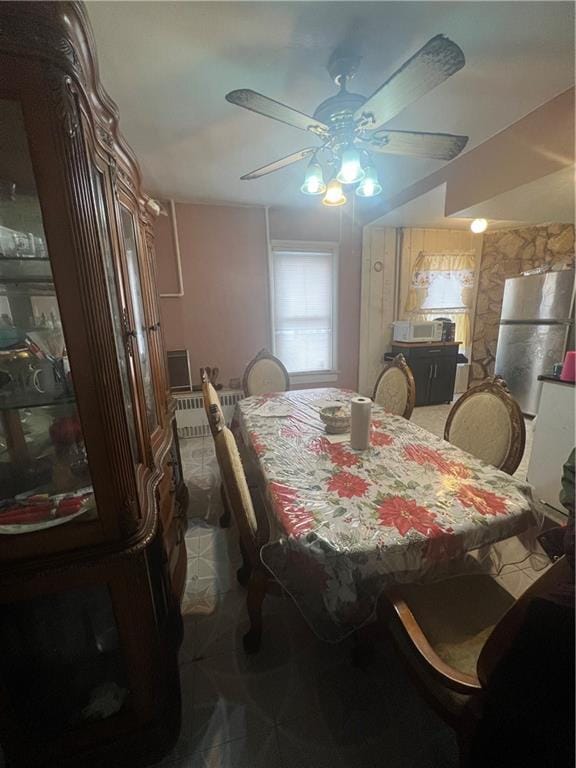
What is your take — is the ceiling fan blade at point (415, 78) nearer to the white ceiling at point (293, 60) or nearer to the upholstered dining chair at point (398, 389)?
the white ceiling at point (293, 60)

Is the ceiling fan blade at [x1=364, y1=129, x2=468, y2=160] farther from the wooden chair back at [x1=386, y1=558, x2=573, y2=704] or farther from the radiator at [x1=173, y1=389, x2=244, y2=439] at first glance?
the radiator at [x1=173, y1=389, x2=244, y2=439]

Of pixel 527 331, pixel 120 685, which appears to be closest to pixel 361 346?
pixel 527 331

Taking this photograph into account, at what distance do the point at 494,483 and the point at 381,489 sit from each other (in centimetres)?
42

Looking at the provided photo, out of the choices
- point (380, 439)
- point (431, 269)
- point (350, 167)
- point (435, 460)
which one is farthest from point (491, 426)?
point (431, 269)

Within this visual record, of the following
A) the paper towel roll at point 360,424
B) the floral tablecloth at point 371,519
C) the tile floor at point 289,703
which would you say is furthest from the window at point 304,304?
the tile floor at point 289,703

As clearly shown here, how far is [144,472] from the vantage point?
1.03 metres

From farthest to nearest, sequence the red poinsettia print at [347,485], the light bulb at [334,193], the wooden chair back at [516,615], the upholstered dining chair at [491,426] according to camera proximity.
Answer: the light bulb at [334,193], the upholstered dining chair at [491,426], the red poinsettia print at [347,485], the wooden chair back at [516,615]

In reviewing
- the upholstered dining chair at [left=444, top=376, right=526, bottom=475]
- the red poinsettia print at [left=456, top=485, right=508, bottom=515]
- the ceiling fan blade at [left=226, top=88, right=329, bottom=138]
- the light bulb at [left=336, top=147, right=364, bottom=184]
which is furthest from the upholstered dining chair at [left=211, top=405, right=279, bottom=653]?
the light bulb at [left=336, top=147, right=364, bottom=184]

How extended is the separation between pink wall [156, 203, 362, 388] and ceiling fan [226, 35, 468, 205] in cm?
165

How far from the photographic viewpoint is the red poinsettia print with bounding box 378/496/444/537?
0.90m

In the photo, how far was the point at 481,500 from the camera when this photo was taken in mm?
1014

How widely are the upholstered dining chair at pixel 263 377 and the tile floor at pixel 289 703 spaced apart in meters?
1.59

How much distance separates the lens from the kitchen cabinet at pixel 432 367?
3.93 m

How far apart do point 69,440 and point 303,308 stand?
126 inches
